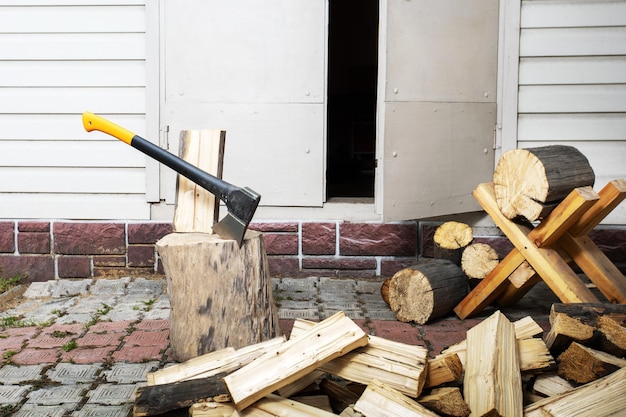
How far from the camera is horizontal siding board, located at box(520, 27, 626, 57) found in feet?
16.7

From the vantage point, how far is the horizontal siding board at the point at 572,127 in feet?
17.0

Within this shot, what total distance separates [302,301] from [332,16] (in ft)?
20.5

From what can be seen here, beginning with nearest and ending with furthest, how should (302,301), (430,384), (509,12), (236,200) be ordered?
1. (430,384)
2. (236,200)
3. (302,301)
4. (509,12)

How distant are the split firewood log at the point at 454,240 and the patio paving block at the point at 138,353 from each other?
1947 mm

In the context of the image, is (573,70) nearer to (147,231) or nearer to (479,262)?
(479,262)

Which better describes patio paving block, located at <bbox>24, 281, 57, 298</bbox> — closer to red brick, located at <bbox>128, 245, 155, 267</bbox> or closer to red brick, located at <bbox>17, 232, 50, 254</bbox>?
red brick, located at <bbox>17, 232, 50, 254</bbox>

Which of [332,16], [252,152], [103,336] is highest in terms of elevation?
[332,16]

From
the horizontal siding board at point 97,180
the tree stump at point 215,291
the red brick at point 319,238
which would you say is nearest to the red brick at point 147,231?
the horizontal siding board at point 97,180

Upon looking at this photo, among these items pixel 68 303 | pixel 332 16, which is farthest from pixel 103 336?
pixel 332 16

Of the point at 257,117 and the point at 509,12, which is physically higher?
the point at 509,12

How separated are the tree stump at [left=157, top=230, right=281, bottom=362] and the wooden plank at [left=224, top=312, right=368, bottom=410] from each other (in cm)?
60

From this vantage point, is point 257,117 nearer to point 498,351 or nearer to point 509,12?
point 509,12

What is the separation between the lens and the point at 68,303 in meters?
4.79

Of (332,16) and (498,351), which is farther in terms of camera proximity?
(332,16)
